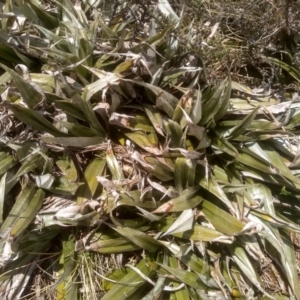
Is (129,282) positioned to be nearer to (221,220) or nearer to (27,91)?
(221,220)

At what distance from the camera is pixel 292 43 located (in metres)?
2.10

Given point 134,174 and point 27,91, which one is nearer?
point 27,91

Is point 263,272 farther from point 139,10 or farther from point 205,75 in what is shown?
point 139,10

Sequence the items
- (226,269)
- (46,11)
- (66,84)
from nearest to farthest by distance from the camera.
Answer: (66,84) → (226,269) → (46,11)

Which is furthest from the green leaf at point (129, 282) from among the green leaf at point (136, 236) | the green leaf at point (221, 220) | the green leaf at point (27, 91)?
the green leaf at point (27, 91)

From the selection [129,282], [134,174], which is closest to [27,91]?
[134,174]

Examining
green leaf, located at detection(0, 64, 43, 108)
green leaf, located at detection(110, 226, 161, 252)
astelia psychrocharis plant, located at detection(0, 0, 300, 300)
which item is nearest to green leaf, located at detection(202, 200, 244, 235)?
astelia psychrocharis plant, located at detection(0, 0, 300, 300)

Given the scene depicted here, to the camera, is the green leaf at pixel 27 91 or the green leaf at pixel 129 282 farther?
the green leaf at pixel 129 282

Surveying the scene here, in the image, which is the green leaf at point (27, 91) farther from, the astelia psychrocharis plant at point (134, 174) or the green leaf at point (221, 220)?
the green leaf at point (221, 220)

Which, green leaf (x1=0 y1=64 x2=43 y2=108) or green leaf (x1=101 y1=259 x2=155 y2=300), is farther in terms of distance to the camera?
green leaf (x1=101 y1=259 x2=155 y2=300)

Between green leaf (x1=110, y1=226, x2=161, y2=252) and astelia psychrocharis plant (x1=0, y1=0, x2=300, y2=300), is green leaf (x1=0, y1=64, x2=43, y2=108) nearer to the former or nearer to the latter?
astelia psychrocharis plant (x1=0, y1=0, x2=300, y2=300)

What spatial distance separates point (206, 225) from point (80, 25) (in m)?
0.99

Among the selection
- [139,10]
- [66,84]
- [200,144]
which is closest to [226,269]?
[200,144]

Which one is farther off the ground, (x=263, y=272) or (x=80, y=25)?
(x=80, y=25)
